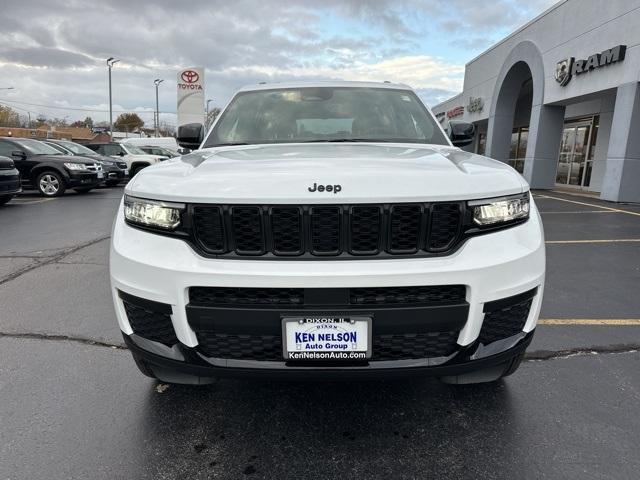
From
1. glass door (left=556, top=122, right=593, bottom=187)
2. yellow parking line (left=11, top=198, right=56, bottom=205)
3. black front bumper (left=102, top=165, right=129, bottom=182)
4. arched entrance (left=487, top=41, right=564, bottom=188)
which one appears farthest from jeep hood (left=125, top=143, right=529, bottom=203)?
glass door (left=556, top=122, right=593, bottom=187)

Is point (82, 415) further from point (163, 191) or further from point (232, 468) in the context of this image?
point (163, 191)

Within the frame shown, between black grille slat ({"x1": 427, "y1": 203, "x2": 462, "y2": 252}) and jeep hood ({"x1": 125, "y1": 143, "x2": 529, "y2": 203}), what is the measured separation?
0.16 ft

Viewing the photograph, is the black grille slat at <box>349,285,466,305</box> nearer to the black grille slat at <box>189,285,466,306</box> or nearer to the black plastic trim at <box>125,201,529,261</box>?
the black grille slat at <box>189,285,466,306</box>

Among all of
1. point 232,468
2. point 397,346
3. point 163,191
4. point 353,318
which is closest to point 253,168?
point 163,191

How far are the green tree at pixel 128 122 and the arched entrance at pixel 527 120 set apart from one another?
97868mm

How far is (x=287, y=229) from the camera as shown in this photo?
6.41ft

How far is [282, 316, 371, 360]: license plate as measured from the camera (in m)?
1.88

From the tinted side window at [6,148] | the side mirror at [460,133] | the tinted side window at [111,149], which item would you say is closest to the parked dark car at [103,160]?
the tinted side window at [6,148]

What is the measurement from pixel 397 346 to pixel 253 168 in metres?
1.00

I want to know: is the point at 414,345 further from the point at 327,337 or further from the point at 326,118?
the point at 326,118

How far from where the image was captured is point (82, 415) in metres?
2.47

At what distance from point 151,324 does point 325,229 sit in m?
0.88

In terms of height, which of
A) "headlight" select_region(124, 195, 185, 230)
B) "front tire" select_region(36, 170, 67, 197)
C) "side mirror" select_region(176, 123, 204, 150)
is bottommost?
"front tire" select_region(36, 170, 67, 197)

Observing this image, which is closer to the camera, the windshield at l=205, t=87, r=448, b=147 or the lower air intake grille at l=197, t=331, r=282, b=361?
the lower air intake grille at l=197, t=331, r=282, b=361
